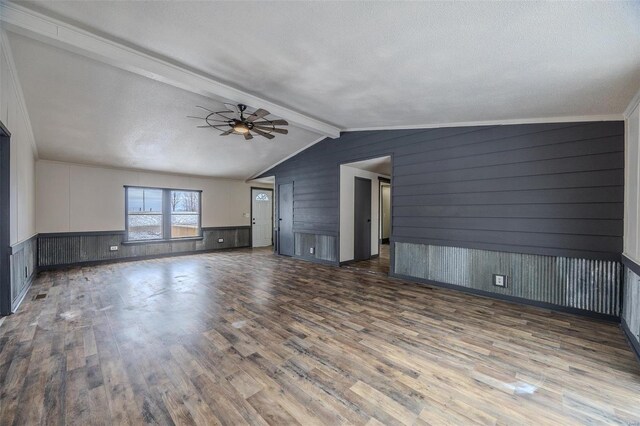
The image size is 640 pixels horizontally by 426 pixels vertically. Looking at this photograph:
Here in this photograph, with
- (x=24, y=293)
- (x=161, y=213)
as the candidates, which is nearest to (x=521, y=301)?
(x=24, y=293)

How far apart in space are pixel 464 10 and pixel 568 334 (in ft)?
10.5

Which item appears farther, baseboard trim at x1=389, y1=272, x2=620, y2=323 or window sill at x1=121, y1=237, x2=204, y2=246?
window sill at x1=121, y1=237, x2=204, y2=246

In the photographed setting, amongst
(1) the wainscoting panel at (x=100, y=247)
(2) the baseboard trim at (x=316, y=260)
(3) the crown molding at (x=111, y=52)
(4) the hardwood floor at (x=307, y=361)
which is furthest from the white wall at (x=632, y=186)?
(1) the wainscoting panel at (x=100, y=247)

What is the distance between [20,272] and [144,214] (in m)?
3.57

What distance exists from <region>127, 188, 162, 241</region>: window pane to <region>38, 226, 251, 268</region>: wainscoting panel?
0.27m

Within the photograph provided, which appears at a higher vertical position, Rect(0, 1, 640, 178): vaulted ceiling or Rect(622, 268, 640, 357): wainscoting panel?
Rect(0, 1, 640, 178): vaulted ceiling

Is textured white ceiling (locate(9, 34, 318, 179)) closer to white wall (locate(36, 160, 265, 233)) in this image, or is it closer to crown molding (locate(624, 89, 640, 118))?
white wall (locate(36, 160, 265, 233))

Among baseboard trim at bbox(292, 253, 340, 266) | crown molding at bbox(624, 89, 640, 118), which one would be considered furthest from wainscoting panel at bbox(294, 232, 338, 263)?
crown molding at bbox(624, 89, 640, 118)

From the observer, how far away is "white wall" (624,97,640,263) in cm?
254

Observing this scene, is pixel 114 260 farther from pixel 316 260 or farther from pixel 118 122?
pixel 316 260

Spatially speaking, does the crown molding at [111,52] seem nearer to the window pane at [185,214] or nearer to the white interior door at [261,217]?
the window pane at [185,214]

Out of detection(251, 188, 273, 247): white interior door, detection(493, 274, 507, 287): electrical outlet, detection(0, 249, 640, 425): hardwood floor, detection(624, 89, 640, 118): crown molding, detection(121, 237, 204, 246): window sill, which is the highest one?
detection(624, 89, 640, 118): crown molding

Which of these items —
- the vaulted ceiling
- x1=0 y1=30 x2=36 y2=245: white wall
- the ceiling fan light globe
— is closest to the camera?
the vaulted ceiling

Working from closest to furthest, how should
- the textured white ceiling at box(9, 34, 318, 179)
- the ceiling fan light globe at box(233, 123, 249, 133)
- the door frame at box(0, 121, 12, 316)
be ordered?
the door frame at box(0, 121, 12, 316) < the textured white ceiling at box(9, 34, 318, 179) < the ceiling fan light globe at box(233, 123, 249, 133)
